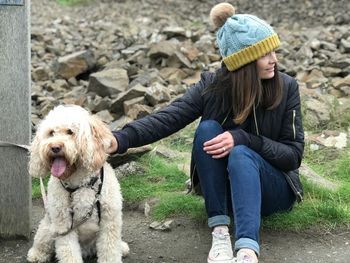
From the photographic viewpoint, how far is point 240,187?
4.01 metres

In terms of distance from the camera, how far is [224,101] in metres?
4.44

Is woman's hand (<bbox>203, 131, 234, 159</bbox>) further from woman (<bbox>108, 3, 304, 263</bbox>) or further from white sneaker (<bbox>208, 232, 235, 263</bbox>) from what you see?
white sneaker (<bbox>208, 232, 235, 263</bbox>)

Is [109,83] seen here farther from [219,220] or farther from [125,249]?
[219,220]

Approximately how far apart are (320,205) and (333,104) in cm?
283

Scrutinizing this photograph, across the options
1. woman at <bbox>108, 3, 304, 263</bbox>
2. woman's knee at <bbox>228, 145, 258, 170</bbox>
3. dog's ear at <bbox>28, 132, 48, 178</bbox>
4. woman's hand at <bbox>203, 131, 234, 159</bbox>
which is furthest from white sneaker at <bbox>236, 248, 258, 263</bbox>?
dog's ear at <bbox>28, 132, 48, 178</bbox>

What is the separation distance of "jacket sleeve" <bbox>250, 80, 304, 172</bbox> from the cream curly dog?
3.41ft

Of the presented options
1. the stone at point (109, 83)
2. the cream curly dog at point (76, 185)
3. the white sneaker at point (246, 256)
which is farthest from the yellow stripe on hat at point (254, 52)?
the stone at point (109, 83)

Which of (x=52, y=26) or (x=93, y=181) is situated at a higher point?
(x=93, y=181)

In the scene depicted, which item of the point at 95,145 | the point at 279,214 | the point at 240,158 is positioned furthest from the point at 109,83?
the point at 95,145

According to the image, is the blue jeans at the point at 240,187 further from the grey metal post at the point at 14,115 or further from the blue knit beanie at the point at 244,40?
the grey metal post at the point at 14,115

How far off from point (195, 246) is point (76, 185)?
45.2 inches

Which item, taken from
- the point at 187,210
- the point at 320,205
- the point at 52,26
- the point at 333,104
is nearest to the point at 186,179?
the point at 187,210

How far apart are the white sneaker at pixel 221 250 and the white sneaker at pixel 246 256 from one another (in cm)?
24

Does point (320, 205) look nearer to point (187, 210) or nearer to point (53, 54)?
point (187, 210)
